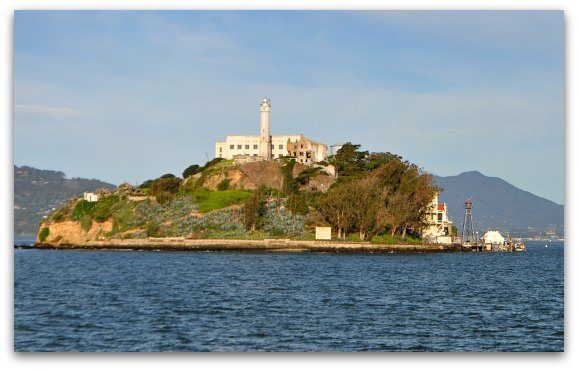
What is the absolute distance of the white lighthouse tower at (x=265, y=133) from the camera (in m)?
130

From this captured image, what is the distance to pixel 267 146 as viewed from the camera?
132 metres

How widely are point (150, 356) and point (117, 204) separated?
95.0 metres

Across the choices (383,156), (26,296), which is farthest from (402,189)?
(26,296)

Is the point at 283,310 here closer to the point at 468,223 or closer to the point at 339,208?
the point at 339,208

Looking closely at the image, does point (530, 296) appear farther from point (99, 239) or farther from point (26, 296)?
point (99, 239)

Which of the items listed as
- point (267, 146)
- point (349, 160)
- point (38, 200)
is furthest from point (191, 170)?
point (38, 200)

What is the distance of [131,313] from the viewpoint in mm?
34688

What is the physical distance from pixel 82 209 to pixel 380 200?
45.6 m

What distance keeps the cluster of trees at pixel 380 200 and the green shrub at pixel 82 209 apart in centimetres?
3623

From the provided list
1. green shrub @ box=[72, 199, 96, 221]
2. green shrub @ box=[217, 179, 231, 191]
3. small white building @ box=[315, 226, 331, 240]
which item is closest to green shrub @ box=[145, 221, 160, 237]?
green shrub @ box=[72, 199, 96, 221]

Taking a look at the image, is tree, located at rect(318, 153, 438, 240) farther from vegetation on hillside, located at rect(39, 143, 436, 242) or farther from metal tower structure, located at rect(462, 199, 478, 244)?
metal tower structure, located at rect(462, 199, 478, 244)

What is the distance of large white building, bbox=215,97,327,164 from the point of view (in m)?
132

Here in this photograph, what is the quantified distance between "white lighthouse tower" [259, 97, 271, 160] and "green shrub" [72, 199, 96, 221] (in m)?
29.8

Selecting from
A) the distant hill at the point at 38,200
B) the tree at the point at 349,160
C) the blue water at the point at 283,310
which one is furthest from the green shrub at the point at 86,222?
the blue water at the point at 283,310
